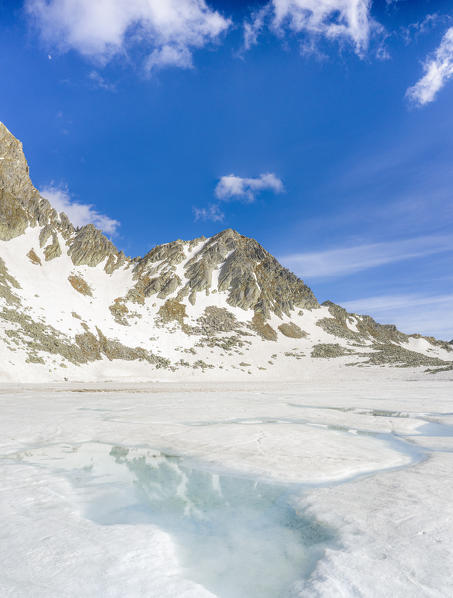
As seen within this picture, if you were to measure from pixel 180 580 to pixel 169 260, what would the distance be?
9455cm

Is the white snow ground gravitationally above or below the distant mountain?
below

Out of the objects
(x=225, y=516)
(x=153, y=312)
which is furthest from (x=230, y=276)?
(x=225, y=516)

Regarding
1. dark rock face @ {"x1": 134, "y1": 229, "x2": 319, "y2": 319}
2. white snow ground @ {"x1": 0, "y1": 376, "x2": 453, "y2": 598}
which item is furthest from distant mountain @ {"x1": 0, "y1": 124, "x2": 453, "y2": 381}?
white snow ground @ {"x1": 0, "y1": 376, "x2": 453, "y2": 598}

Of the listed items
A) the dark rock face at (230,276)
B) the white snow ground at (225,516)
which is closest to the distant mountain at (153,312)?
the dark rock face at (230,276)

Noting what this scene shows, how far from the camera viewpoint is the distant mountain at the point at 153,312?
2008 inches

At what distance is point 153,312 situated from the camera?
75.2 metres

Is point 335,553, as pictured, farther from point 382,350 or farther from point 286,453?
point 382,350

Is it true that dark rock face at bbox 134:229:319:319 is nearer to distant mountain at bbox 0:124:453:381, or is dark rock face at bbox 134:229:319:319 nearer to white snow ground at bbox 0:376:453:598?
distant mountain at bbox 0:124:453:381

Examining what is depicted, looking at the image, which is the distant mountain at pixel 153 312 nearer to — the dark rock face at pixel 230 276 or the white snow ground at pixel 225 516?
the dark rock face at pixel 230 276

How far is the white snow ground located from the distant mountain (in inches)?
1484

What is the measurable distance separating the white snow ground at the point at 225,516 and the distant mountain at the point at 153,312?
3768cm

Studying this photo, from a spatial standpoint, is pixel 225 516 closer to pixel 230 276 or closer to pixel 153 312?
pixel 153 312

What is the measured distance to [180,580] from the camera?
9.63 feet

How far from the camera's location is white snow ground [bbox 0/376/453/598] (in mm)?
2908
